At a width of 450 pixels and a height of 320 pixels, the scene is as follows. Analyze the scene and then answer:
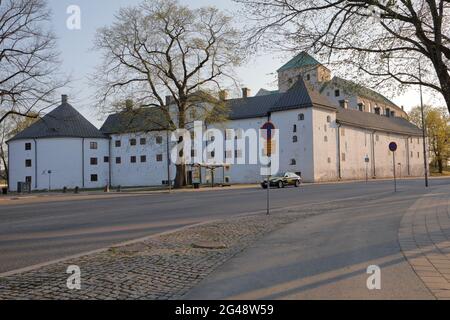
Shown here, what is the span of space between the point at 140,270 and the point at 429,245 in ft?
18.6

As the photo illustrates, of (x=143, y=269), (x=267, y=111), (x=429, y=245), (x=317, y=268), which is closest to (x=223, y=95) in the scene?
(x=267, y=111)

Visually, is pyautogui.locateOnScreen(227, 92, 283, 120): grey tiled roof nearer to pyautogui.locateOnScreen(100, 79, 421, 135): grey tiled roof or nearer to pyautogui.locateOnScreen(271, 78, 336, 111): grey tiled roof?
pyautogui.locateOnScreen(100, 79, 421, 135): grey tiled roof

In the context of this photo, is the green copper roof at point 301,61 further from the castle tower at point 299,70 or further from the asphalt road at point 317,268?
the asphalt road at point 317,268

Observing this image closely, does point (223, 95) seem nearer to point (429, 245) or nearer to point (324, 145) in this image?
point (324, 145)

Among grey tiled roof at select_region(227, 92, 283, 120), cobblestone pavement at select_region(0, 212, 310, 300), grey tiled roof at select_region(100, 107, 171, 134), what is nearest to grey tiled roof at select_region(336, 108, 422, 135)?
grey tiled roof at select_region(227, 92, 283, 120)

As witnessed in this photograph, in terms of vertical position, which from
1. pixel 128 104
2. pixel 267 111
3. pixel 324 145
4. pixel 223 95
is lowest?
pixel 324 145

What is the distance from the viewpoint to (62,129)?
64.3 meters

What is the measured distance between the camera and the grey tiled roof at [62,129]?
2502 inches

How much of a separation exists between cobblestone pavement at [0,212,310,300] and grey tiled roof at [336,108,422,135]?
56.2 m

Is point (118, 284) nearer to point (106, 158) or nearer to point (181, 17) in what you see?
point (181, 17)

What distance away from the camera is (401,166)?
78062 mm

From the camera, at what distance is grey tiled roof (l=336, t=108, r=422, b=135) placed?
66.9 m

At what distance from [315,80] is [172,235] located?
627 cm
